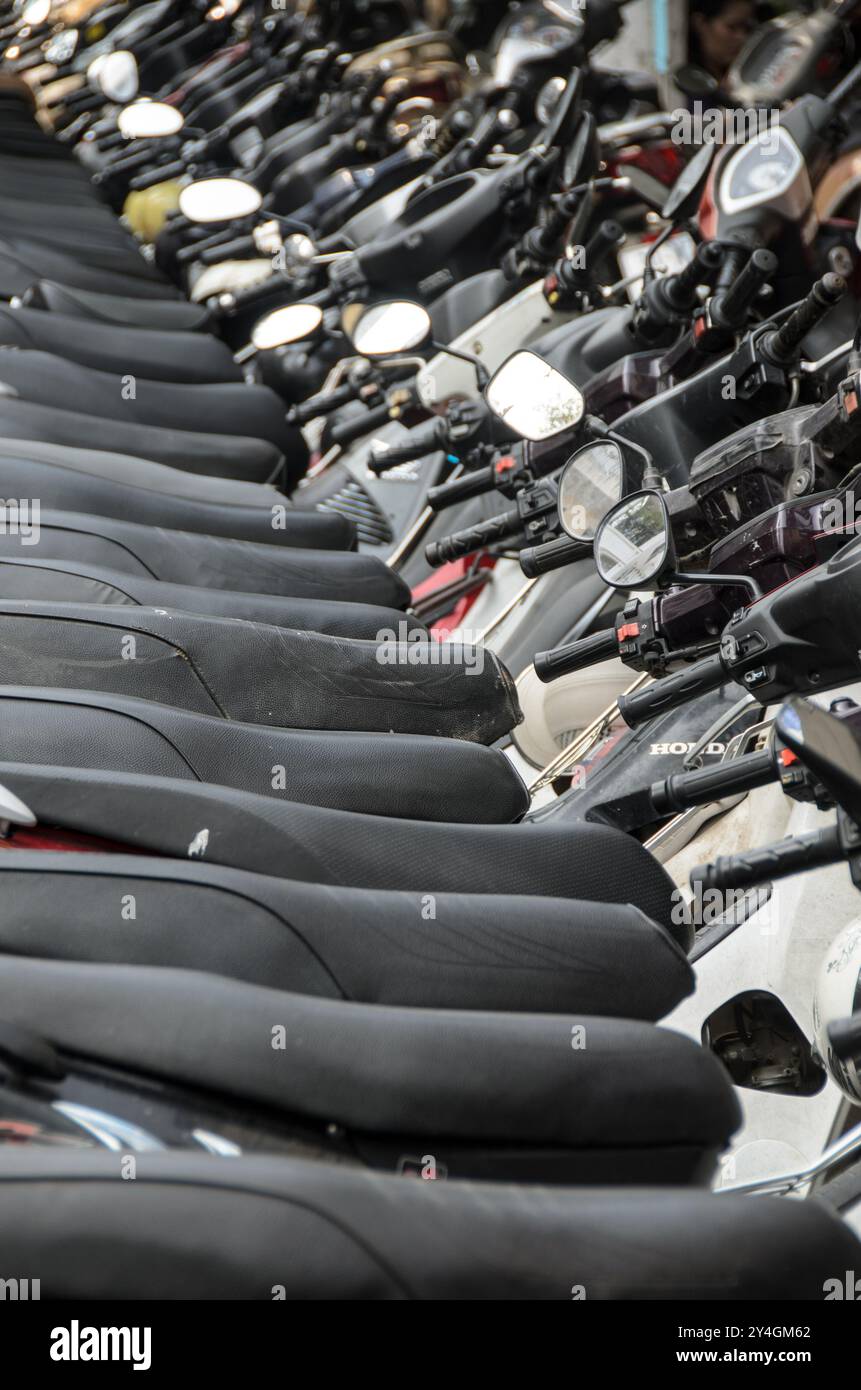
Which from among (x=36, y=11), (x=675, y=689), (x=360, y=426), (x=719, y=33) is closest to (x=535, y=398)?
(x=675, y=689)

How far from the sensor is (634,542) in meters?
1.33

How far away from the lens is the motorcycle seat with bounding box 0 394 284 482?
2.15 metres

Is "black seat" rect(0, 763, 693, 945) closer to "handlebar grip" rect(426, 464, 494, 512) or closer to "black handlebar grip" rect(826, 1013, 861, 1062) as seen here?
"black handlebar grip" rect(826, 1013, 861, 1062)

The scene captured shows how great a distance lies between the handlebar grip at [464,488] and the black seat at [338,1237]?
1.44 metres

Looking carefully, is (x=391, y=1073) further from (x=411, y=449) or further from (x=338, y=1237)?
(x=411, y=449)

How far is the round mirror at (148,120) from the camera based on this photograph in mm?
4316

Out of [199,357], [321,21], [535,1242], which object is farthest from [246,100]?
[535,1242]

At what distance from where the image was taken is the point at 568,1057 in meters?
0.81

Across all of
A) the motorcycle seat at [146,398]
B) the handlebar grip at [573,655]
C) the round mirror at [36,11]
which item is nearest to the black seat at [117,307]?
the motorcycle seat at [146,398]

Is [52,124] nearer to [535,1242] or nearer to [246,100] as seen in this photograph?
[246,100]

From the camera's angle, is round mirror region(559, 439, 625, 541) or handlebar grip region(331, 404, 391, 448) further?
handlebar grip region(331, 404, 391, 448)

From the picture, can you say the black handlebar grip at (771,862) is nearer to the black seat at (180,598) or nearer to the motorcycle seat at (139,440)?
the black seat at (180,598)

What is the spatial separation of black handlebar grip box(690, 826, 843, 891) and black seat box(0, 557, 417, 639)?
0.79 m

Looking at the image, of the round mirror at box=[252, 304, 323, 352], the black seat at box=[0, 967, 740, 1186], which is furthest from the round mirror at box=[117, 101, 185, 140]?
the black seat at box=[0, 967, 740, 1186]
